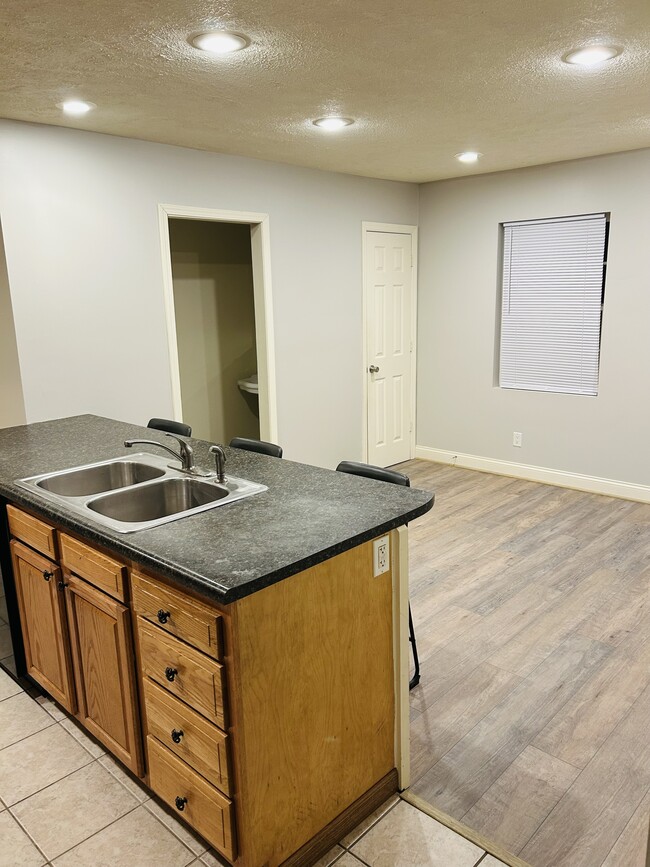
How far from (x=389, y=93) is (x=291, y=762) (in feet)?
9.01

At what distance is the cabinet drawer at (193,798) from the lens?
1.66 meters

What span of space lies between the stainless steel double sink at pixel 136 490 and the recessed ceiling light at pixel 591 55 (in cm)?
206

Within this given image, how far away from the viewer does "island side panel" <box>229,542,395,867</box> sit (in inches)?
62.4

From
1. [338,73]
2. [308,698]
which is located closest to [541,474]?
[338,73]

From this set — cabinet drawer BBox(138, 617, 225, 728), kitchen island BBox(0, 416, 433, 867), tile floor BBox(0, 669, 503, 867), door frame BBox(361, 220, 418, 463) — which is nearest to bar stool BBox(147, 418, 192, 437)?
kitchen island BBox(0, 416, 433, 867)

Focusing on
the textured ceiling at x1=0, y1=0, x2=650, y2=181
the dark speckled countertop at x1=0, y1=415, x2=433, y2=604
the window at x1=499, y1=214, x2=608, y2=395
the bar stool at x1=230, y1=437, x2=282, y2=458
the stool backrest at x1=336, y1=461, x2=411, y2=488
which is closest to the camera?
the dark speckled countertop at x1=0, y1=415, x2=433, y2=604

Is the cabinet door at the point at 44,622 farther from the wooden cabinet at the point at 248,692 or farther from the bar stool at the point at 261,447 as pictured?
the bar stool at the point at 261,447

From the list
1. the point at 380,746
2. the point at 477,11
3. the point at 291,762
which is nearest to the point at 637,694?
the point at 380,746

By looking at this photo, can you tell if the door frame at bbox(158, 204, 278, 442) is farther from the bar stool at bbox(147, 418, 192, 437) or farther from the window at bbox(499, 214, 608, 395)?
the window at bbox(499, 214, 608, 395)

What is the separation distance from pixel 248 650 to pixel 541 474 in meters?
4.28

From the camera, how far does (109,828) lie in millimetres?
1925

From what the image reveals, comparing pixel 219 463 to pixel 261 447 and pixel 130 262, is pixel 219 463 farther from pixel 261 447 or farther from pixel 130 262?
pixel 130 262

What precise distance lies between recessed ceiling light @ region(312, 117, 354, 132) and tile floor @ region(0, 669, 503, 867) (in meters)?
3.08

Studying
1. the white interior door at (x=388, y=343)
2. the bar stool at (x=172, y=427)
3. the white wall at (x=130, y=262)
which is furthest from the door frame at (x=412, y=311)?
the bar stool at (x=172, y=427)
